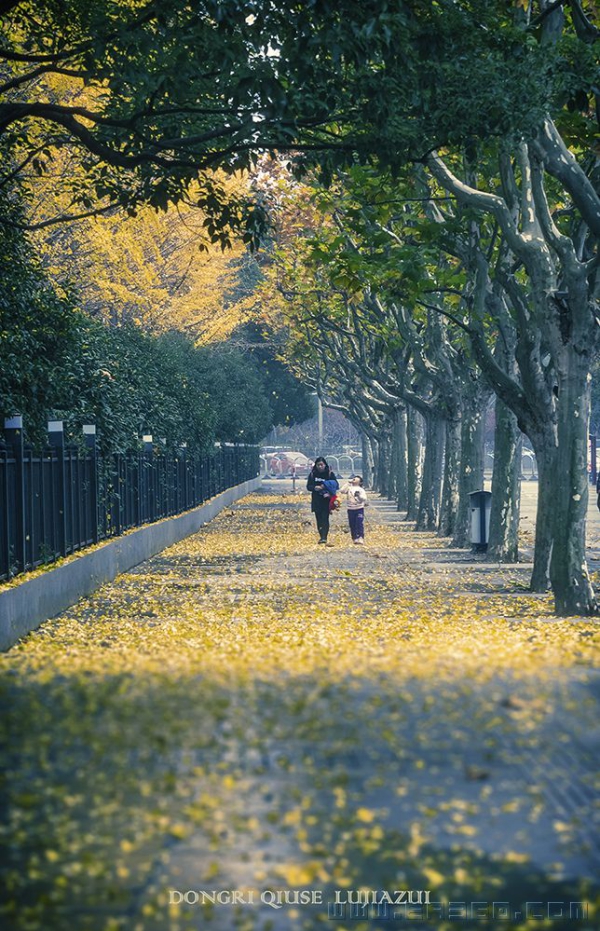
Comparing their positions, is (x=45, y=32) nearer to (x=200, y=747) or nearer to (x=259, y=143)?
(x=259, y=143)

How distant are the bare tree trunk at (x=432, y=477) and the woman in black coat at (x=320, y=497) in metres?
6.29

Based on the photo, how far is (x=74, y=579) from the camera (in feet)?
76.6

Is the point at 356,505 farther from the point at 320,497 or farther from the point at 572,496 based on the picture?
the point at 572,496

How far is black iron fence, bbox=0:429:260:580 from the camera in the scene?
20812 mm

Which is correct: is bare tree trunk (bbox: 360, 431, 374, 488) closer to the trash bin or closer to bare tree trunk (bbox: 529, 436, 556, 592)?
the trash bin

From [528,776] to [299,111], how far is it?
9.64 m

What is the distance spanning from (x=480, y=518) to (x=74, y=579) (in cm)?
1302

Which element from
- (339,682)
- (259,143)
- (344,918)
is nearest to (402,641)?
(339,682)

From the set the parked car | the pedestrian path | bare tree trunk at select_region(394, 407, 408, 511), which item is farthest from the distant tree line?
the parked car

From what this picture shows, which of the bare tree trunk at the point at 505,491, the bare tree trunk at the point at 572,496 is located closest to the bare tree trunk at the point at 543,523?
the bare tree trunk at the point at 572,496

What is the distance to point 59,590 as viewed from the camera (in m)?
21.9

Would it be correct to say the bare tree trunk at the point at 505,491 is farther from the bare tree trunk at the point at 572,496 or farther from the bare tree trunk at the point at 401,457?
the bare tree trunk at the point at 401,457

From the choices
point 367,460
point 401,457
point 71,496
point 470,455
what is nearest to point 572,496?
point 71,496

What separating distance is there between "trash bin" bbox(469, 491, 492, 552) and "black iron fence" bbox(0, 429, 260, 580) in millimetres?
6437
